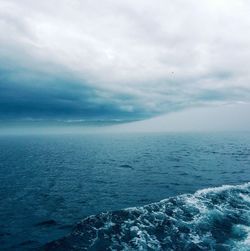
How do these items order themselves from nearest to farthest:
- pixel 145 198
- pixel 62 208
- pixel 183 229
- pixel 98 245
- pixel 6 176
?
1. pixel 98 245
2. pixel 183 229
3. pixel 62 208
4. pixel 145 198
5. pixel 6 176

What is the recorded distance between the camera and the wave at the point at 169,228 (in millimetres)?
20234

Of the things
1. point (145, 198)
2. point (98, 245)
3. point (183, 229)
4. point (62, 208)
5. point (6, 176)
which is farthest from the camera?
point (6, 176)

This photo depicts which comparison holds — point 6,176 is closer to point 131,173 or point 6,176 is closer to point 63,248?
point 131,173

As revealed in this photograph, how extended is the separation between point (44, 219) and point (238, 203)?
937 inches

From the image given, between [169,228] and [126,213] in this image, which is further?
[126,213]

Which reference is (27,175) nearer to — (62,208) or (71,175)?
(71,175)

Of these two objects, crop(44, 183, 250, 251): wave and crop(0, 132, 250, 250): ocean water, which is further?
crop(0, 132, 250, 250): ocean water

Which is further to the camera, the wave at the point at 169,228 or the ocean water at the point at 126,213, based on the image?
the ocean water at the point at 126,213

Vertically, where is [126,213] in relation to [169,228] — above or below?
above

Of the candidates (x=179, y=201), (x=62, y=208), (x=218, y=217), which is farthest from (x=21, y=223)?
(x=218, y=217)

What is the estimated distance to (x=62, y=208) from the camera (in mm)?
30500

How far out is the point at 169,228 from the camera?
2327 centimetres

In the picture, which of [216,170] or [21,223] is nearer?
[21,223]

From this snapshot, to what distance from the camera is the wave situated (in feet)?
66.4
